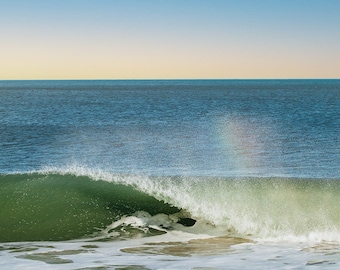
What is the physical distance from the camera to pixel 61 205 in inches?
666

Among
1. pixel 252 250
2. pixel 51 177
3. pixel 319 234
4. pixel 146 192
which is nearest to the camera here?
pixel 252 250

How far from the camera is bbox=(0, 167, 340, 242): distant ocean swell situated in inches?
556

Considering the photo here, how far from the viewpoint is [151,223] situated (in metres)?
15.1

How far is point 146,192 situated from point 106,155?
16994 mm

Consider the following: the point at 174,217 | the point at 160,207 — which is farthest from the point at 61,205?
the point at 174,217

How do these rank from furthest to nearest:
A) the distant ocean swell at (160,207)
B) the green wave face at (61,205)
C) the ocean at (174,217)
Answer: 1. the green wave face at (61,205)
2. the distant ocean swell at (160,207)
3. the ocean at (174,217)

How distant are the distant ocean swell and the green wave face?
2cm

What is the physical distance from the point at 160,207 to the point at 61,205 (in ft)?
9.24

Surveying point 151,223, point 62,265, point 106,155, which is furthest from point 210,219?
point 106,155

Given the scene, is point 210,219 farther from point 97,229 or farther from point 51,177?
point 51,177

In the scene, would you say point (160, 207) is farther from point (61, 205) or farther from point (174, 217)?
point (61, 205)

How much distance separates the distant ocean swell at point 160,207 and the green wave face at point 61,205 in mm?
22

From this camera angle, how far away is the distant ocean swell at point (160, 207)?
1412cm

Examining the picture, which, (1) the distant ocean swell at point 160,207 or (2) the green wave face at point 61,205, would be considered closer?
(1) the distant ocean swell at point 160,207
